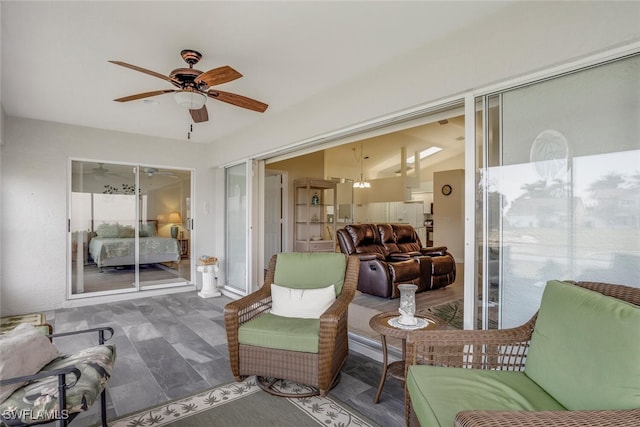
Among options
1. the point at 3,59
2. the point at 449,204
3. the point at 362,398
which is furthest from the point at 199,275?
the point at 449,204

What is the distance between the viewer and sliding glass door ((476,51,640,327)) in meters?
1.69

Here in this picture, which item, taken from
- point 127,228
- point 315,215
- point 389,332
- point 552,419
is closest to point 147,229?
point 127,228

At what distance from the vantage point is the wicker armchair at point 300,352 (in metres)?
2.20

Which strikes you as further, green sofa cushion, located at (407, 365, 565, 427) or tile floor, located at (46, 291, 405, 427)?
tile floor, located at (46, 291, 405, 427)

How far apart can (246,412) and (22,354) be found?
1235mm

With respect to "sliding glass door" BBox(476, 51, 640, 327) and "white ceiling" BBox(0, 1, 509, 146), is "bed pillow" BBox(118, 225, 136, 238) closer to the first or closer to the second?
"white ceiling" BBox(0, 1, 509, 146)

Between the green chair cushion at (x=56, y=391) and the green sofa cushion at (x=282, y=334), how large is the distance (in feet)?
2.81

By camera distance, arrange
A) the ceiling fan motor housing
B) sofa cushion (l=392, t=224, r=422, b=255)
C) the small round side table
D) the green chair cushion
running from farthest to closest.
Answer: sofa cushion (l=392, t=224, r=422, b=255), the ceiling fan motor housing, the small round side table, the green chair cushion

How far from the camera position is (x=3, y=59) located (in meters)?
2.71

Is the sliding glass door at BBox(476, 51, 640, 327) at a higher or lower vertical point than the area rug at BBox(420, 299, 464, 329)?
higher

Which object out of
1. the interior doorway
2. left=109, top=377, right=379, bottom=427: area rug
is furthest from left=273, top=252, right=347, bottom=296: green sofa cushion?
the interior doorway

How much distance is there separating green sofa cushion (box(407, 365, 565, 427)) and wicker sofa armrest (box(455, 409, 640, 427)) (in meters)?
0.19

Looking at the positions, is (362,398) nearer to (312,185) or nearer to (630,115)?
(630,115)

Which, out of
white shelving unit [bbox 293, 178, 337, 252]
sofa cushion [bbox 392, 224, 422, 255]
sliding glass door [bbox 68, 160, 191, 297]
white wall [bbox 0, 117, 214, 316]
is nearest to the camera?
white wall [bbox 0, 117, 214, 316]
